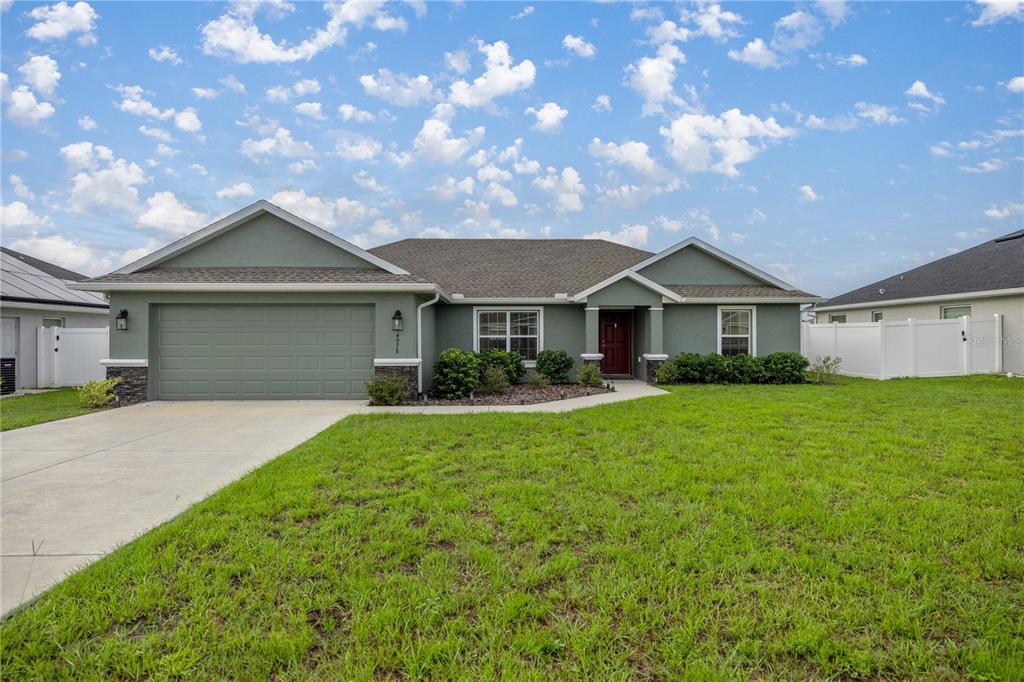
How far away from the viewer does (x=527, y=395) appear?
11617mm

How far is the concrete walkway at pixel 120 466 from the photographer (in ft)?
11.7

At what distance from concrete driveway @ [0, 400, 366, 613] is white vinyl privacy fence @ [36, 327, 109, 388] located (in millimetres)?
6525

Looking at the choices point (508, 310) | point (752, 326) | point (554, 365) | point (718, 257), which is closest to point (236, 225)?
point (508, 310)

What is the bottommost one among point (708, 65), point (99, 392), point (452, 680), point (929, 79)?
point (452, 680)

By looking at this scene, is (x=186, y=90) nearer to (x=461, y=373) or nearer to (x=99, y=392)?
(x=99, y=392)

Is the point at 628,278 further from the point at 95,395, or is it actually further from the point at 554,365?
the point at 95,395

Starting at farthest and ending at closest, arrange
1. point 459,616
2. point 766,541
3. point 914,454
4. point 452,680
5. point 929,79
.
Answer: point 929,79
point 914,454
point 766,541
point 459,616
point 452,680

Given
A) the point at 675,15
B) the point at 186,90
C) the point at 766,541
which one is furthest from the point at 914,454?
the point at 186,90

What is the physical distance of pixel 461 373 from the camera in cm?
1148

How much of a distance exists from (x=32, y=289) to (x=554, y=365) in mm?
16181

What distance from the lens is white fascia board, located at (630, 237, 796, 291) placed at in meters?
14.8

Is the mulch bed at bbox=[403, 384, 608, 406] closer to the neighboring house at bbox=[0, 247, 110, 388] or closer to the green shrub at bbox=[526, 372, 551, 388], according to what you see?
the green shrub at bbox=[526, 372, 551, 388]

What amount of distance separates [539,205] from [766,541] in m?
17.1

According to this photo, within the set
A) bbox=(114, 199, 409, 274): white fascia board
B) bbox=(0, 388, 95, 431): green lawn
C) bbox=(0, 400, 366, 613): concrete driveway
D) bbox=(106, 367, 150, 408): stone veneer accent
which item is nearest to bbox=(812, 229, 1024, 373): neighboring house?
bbox=(114, 199, 409, 274): white fascia board
